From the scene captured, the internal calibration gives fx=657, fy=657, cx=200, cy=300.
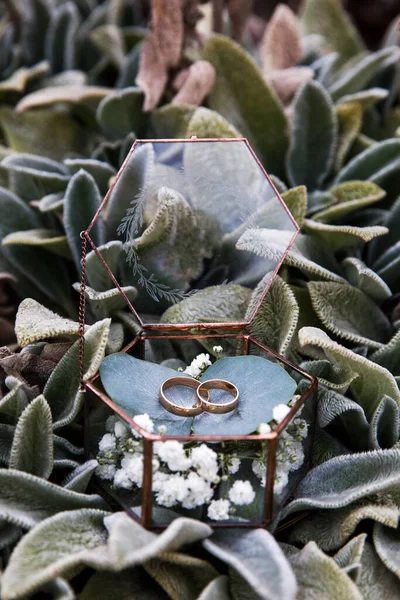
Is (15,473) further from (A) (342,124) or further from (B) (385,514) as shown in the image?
(A) (342,124)

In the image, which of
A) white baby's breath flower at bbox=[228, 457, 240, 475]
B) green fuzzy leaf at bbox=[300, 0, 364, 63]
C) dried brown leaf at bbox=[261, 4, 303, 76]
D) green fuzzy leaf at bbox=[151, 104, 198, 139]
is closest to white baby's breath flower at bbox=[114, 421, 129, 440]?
white baby's breath flower at bbox=[228, 457, 240, 475]

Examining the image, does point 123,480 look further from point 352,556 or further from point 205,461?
point 352,556

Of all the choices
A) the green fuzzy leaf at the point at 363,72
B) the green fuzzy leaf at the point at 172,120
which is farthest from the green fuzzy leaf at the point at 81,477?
the green fuzzy leaf at the point at 363,72

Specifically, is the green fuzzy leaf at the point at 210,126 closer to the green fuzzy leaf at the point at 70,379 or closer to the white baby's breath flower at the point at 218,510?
the green fuzzy leaf at the point at 70,379

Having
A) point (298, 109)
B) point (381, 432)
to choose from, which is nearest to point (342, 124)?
point (298, 109)

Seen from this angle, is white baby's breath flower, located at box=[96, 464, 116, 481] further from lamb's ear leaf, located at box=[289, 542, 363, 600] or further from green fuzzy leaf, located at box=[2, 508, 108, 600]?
lamb's ear leaf, located at box=[289, 542, 363, 600]

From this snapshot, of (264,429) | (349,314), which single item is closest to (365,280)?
(349,314)
